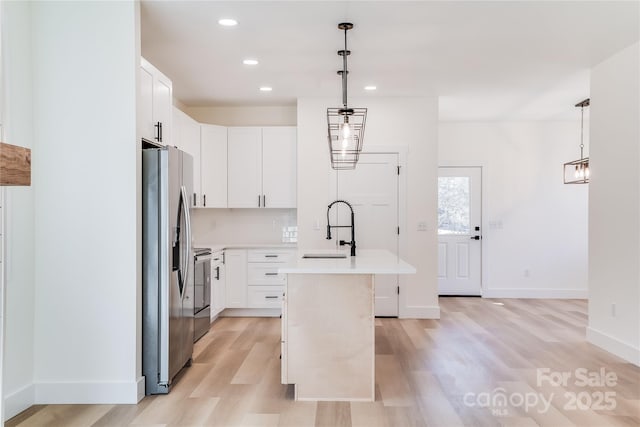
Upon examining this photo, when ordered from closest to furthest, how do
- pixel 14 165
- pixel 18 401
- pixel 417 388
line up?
1. pixel 14 165
2. pixel 18 401
3. pixel 417 388

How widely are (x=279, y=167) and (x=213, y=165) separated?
801 millimetres

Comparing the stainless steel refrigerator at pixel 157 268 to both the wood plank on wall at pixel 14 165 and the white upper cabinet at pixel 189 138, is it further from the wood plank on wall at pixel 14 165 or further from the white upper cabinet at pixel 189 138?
the wood plank on wall at pixel 14 165

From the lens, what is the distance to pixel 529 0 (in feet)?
9.90

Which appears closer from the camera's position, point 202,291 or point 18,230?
point 18,230

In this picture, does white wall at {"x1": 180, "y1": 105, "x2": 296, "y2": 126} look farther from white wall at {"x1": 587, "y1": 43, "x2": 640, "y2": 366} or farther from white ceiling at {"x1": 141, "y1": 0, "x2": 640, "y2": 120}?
white wall at {"x1": 587, "y1": 43, "x2": 640, "y2": 366}

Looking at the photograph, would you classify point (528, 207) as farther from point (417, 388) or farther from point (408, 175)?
point (417, 388)

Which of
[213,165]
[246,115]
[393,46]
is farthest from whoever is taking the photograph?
[246,115]

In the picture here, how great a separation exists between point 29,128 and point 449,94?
4237 millimetres

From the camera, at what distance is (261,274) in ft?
18.1

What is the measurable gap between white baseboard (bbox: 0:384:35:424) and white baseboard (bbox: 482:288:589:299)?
5.83m

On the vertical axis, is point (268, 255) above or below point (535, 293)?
above

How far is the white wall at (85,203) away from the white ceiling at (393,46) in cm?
50

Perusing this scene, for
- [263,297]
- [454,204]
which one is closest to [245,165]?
[263,297]

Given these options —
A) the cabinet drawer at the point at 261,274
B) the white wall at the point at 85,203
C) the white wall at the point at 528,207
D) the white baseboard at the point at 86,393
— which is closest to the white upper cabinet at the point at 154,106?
the white wall at the point at 85,203
